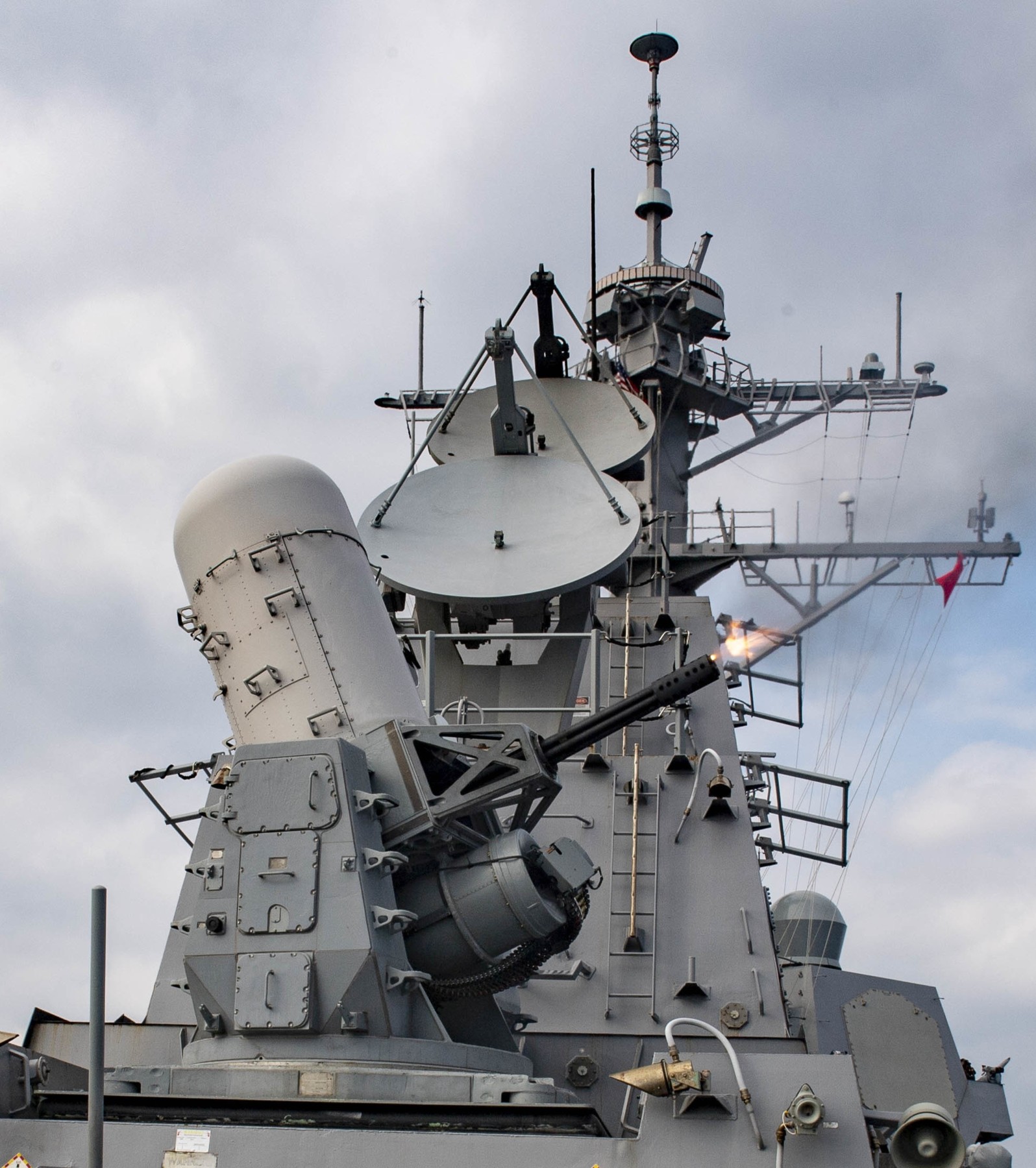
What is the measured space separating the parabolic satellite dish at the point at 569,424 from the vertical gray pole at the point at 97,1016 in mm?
9049

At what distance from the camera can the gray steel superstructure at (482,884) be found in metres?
6.84

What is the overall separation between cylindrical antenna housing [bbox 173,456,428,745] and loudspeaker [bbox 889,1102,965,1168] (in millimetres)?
3266

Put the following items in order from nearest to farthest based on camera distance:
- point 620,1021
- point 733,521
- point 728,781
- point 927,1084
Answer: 1. point 620,1021
2. point 728,781
3. point 927,1084
4. point 733,521

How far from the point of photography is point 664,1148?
671 cm

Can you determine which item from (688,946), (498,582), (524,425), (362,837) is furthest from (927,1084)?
(362,837)

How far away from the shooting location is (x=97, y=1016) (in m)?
4.76

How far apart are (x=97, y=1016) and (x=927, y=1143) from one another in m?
3.67

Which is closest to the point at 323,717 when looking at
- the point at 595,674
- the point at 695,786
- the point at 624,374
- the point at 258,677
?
the point at 258,677

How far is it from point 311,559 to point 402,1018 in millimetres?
2578

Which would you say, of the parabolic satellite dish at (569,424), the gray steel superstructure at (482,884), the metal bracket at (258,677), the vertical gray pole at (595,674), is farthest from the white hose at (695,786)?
the metal bracket at (258,677)

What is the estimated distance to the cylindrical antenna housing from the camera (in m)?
8.45

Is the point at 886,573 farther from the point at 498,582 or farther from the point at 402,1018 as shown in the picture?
the point at 402,1018

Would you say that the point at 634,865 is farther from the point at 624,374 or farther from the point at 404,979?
the point at 624,374

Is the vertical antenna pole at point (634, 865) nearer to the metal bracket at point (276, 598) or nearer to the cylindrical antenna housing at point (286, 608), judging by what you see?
the cylindrical antenna housing at point (286, 608)
